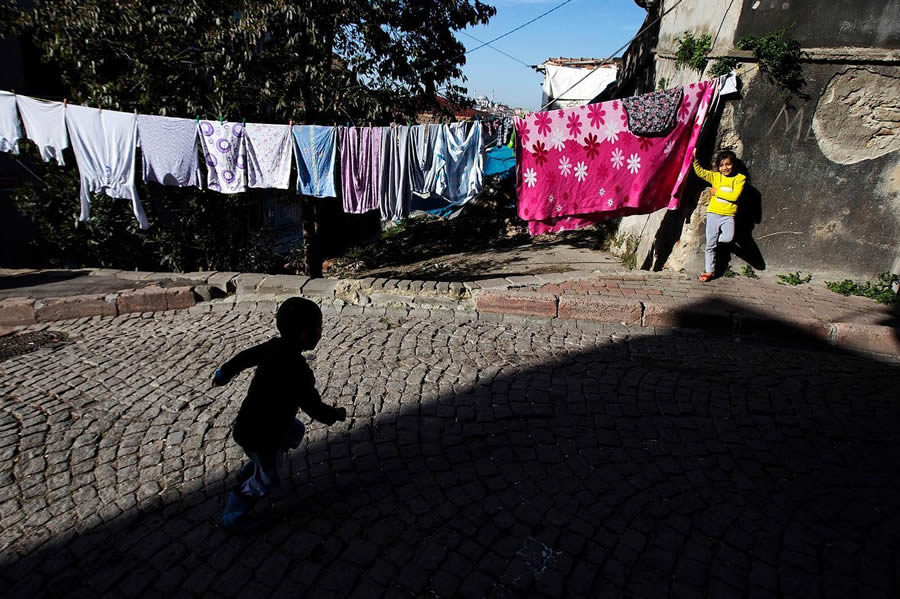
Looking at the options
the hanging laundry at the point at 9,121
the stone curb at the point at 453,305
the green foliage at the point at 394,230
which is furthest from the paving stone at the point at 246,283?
the green foliage at the point at 394,230

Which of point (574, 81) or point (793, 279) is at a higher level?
point (574, 81)

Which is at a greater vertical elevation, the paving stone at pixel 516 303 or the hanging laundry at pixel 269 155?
the hanging laundry at pixel 269 155

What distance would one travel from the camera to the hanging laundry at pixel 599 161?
602 cm

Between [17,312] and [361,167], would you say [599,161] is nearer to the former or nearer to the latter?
[361,167]

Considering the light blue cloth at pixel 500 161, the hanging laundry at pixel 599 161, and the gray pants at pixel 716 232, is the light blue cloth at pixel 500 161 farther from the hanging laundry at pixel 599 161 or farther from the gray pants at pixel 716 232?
the gray pants at pixel 716 232

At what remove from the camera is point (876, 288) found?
5.85 meters

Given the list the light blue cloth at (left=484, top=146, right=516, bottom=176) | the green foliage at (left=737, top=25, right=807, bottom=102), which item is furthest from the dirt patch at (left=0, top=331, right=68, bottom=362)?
the light blue cloth at (left=484, top=146, right=516, bottom=176)

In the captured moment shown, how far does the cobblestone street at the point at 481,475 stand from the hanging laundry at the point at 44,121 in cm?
298

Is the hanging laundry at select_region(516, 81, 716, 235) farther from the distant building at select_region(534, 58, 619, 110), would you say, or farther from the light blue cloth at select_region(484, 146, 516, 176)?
the distant building at select_region(534, 58, 619, 110)

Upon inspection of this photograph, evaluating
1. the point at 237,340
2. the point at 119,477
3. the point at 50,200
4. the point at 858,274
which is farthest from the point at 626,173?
the point at 50,200

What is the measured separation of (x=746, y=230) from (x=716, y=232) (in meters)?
0.56

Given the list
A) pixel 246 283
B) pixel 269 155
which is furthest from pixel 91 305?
pixel 269 155

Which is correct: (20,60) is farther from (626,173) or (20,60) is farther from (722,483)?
(722,483)

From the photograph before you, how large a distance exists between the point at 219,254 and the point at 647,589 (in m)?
7.39
